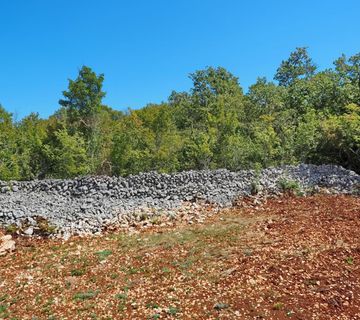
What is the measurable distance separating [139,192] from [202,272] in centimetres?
460

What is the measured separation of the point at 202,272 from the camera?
621 cm

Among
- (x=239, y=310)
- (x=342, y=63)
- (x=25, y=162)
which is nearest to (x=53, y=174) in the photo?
(x=25, y=162)

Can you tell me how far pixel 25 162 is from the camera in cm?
1438

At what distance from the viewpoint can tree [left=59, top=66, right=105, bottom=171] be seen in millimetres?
14180

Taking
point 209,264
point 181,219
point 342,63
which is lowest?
point 209,264

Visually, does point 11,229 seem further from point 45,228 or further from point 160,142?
point 160,142

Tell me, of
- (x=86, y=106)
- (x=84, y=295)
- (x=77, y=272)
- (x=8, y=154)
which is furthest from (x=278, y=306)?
(x=8, y=154)

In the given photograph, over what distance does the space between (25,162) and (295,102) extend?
13221 mm

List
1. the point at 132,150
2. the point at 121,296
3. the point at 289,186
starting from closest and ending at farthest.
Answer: the point at 121,296, the point at 289,186, the point at 132,150

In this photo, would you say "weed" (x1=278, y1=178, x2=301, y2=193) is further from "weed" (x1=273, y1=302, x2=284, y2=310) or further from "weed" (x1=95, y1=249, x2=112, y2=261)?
"weed" (x1=273, y1=302, x2=284, y2=310)

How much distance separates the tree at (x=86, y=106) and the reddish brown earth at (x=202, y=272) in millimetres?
6697

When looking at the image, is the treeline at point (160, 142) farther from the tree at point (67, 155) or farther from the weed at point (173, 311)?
the weed at point (173, 311)

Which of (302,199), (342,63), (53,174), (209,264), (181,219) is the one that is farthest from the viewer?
(342,63)

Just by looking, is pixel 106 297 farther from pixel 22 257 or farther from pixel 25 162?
pixel 25 162
